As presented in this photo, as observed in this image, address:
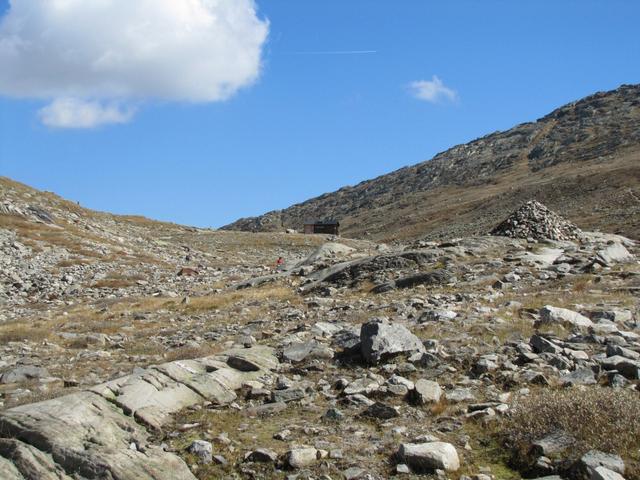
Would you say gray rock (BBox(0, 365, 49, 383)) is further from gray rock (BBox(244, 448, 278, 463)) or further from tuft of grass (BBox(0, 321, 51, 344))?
gray rock (BBox(244, 448, 278, 463))

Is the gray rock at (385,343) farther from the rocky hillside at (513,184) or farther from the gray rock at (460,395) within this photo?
the rocky hillside at (513,184)

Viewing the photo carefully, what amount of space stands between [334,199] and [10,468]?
183 m

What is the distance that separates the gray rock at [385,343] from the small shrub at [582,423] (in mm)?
3322

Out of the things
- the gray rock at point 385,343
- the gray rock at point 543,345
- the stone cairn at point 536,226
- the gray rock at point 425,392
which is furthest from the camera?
the stone cairn at point 536,226

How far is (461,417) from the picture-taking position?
822cm

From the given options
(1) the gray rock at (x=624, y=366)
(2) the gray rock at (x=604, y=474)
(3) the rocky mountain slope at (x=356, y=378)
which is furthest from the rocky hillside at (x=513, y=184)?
(2) the gray rock at (x=604, y=474)

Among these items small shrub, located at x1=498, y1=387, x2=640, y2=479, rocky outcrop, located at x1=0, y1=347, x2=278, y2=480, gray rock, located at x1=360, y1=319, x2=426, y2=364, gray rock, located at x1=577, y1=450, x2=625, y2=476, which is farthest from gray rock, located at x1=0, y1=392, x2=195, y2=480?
gray rock, located at x1=360, y1=319, x2=426, y2=364

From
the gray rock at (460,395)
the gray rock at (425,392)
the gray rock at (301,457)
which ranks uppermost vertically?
the gray rock at (425,392)

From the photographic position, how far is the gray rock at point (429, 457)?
22.2ft

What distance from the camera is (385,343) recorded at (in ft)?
36.8

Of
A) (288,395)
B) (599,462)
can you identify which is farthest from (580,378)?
(288,395)

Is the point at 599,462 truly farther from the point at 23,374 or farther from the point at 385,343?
the point at 23,374

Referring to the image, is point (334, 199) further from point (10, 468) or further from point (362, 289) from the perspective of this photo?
point (10, 468)

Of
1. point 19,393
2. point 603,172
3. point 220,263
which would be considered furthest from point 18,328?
point 603,172
